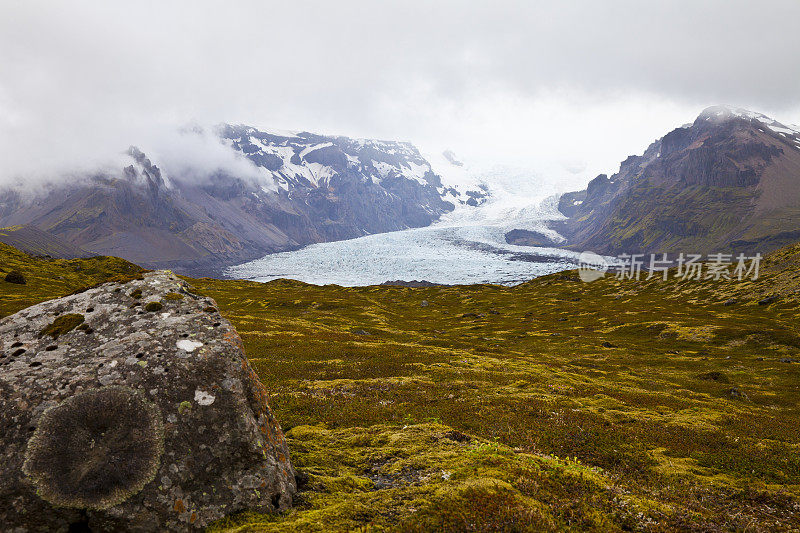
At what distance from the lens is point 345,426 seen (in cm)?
1680

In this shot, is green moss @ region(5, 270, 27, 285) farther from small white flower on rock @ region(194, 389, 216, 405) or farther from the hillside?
small white flower on rock @ region(194, 389, 216, 405)

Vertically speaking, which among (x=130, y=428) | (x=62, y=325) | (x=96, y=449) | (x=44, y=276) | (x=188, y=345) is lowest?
(x=44, y=276)

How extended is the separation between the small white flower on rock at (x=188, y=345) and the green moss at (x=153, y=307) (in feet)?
7.36

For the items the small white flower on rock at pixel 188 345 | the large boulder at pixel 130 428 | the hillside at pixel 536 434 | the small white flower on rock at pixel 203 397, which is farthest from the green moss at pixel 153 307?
the hillside at pixel 536 434

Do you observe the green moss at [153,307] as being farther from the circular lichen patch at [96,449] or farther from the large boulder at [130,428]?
the circular lichen patch at [96,449]

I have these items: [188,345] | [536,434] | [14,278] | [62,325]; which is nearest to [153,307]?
[62,325]

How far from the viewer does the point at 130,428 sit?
27.6ft

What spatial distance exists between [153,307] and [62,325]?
2.24 metres

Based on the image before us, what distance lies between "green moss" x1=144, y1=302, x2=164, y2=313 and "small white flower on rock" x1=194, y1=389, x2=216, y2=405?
401 centimetres

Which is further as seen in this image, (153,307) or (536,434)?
(536,434)

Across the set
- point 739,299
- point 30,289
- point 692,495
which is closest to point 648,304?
point 739,299

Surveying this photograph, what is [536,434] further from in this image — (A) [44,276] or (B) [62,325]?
(A) [44,276]

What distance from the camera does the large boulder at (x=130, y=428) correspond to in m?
7.48

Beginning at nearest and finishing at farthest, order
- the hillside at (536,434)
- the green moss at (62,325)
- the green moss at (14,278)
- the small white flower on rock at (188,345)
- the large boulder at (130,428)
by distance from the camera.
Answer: the large boulder at (130,428)
the hillside at (536,434)
the small white flower on rock at (188,345)
the green moss at (62,325)
the green moss at (14,278)
